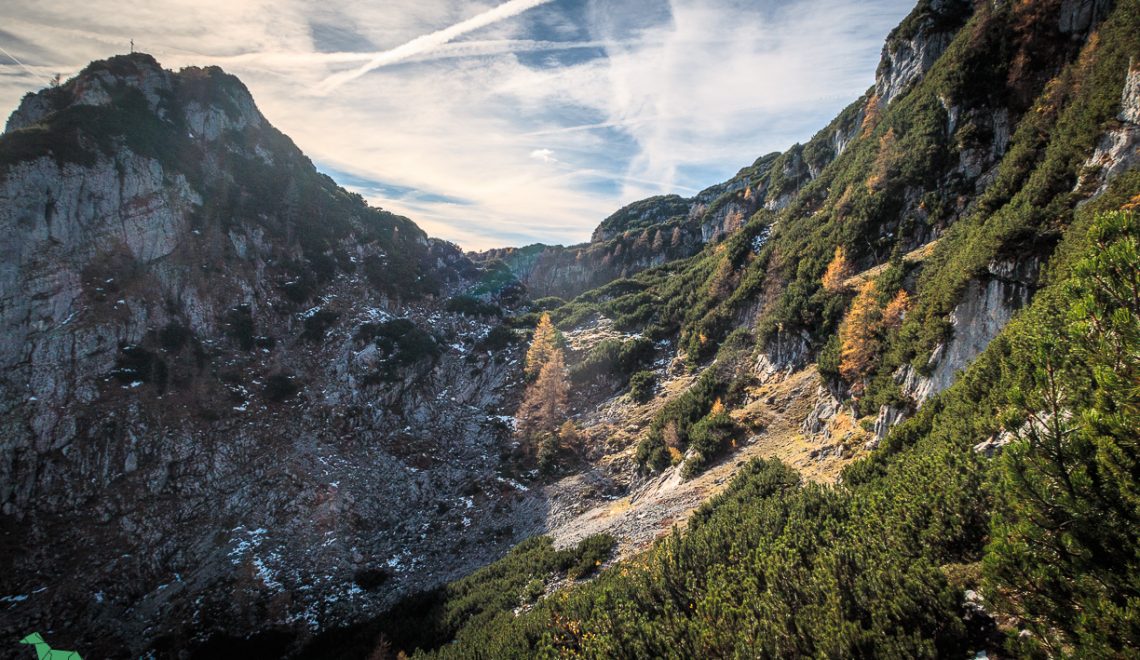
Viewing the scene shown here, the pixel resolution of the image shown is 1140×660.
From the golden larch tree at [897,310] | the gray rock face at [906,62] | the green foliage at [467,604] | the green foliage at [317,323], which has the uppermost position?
the gray rock face at [906,62]

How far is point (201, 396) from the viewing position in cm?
3325

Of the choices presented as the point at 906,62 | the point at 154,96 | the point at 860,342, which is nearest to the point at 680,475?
the point at 860,342

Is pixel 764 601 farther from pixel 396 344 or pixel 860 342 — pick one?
pixel 396 344

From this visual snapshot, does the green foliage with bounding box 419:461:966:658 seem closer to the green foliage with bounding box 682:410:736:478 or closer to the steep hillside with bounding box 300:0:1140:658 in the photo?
the steep hillside with bounding box 300:0:1140:658

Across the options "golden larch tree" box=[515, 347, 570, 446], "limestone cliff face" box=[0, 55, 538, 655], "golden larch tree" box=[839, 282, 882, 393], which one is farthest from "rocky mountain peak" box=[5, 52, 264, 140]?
"golden larch tree" box=[839, 282, 882, 393]

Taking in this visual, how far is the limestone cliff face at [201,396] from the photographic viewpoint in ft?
79.6

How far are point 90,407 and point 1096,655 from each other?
44545mm

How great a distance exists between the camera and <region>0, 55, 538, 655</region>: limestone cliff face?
24.2 m

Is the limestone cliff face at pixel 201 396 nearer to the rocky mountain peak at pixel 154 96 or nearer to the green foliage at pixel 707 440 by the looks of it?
the rocky mountain peak at pixel 154 96

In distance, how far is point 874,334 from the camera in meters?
21.9

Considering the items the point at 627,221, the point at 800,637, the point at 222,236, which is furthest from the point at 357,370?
the point at 627,221

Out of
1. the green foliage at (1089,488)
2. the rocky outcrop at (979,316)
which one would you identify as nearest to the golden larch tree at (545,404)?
the rocky outcrop at (979,316)

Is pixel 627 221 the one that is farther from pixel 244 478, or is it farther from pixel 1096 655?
pixel 1096 655

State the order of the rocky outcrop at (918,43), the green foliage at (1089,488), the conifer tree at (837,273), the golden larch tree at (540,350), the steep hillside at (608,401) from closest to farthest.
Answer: the green foliage at (1089,488) < the steep hillside at (608,401) < the conifer tree at (837,273) < the rocky outcrop at (918,43) < the golden larch tree at (540,350)
